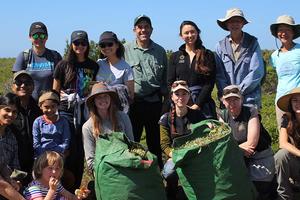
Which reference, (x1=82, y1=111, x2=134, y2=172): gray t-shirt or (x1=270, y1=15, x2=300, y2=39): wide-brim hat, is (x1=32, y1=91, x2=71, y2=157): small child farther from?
(x1=270, y1=15, x2=300, y2=39): wide-brim hat

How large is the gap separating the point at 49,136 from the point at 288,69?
9.51 feet

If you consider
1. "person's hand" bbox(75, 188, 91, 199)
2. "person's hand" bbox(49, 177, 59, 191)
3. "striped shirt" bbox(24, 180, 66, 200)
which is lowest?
"person's hand" bbox(75, 188, 91, 199)

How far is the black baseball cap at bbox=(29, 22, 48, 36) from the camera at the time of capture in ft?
18.4

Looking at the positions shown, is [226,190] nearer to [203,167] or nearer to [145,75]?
[203,167]

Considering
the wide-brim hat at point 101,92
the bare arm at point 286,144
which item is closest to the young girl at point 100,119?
the wide-brim hat at point 101,92

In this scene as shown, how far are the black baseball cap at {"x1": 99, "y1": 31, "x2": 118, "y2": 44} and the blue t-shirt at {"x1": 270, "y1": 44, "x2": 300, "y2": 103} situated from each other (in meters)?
2.01

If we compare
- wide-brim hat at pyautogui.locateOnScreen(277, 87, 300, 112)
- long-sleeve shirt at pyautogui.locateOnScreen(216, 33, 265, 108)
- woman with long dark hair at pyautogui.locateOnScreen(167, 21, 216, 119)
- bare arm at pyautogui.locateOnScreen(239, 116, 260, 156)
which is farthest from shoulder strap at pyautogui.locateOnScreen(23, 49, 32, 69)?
wide-brim hat at pyautogui.locateOnScreen(277, 87, 300, 112)

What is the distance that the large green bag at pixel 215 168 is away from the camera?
4430 millimetres

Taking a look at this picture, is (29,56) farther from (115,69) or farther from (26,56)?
(115,69)

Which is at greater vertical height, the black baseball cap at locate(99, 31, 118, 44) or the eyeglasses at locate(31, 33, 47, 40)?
the eyeglasses at locate(31, 33, 47, 40)

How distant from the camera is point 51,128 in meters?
5.17

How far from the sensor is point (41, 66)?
5.64m

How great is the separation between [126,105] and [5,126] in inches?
57.0

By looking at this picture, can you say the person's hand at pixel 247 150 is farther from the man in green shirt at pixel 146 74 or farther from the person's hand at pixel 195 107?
the man in green shirt at pixel 146 74
